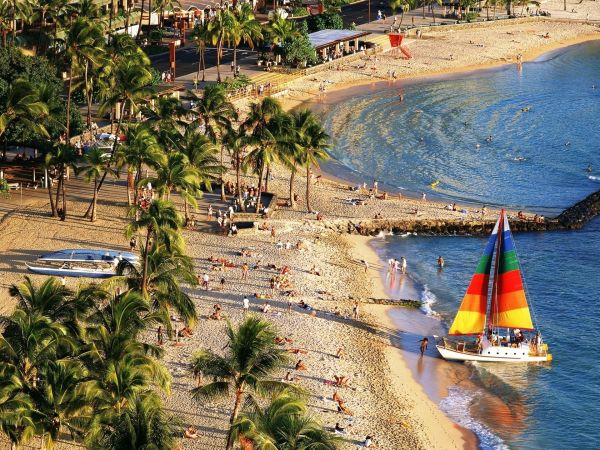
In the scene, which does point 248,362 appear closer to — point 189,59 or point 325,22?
point 189,59

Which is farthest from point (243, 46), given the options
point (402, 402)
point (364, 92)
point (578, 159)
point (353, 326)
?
point (402, 402)

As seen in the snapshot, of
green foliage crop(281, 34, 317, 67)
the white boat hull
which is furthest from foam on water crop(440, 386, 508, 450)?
green foliage crop(281, 34, 317, 67)

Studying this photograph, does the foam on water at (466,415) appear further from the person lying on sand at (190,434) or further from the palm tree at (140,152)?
the palm tree at (140,152)

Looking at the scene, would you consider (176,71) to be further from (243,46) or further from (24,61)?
(24,61)

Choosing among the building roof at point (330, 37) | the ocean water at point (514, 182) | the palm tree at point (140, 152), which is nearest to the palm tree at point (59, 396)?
the ocean water at point (514, 182)

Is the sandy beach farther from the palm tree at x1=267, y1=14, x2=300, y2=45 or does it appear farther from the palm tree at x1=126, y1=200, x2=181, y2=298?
the palm tree at x1=267, y1=14, x2=300, y2=45
